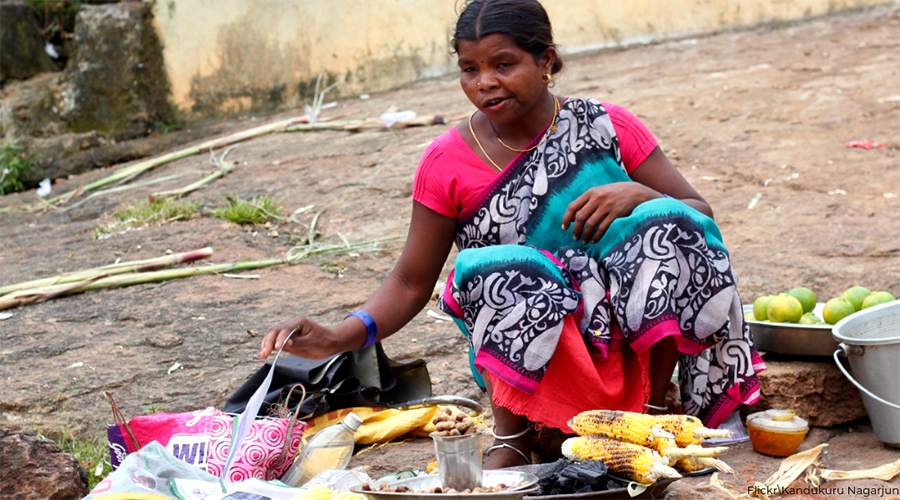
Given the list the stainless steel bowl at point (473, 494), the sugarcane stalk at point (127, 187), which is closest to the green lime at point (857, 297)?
the stainless steel bowl at point (473, 494)

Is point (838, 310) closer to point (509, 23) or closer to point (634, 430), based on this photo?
point (634, 430)

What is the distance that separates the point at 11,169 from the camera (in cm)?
791

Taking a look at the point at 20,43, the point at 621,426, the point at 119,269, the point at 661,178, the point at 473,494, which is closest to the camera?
the point at 473,494

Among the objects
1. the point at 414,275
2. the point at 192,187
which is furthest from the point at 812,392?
the point at 192,187

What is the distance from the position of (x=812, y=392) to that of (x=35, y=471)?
2.33 meters

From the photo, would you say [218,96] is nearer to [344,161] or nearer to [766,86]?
[344,161]

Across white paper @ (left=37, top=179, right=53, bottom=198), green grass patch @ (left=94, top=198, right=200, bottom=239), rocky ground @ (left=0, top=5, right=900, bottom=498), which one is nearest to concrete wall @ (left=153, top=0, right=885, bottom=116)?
rocky ground @ (left=0, top=5, right=900, bottom=498)

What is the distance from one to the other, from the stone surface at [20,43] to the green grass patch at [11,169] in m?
1.38

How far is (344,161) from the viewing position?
658 cm

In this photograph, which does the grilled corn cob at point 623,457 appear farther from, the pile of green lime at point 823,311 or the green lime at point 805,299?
the green lime at point 805,299

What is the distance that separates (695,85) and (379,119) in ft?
9.96

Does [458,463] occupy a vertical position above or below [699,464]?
above

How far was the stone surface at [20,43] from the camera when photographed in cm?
868

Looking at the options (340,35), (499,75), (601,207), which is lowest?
(601,207)
